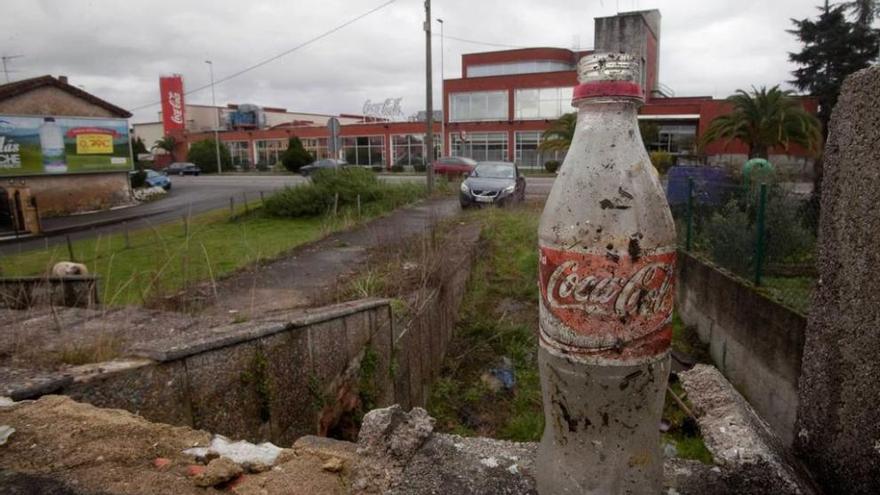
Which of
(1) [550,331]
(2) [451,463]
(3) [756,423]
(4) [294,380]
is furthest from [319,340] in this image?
(3) [756,423]

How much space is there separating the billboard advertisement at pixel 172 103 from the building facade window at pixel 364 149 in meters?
21.9

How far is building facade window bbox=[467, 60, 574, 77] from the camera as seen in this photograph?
47594 millimetres

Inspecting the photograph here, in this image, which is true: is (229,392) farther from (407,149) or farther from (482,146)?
(407,149)

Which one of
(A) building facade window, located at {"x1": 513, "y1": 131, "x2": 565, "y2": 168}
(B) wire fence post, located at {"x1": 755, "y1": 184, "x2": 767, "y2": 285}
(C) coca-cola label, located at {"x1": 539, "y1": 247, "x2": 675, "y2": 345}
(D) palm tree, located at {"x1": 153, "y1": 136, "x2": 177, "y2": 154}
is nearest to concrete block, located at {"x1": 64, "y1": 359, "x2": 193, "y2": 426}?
(C) coca-cola label, located at {"x1": 539, "y1": 247, "x2": 675, "y2": 345}

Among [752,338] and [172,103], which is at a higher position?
[172,103]

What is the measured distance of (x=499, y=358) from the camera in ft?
21.6

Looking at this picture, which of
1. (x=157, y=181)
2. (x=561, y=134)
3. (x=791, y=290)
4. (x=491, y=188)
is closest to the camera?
(x=791, y=290)

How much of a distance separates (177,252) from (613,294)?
8463 mm

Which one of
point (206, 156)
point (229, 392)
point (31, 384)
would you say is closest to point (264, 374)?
point (229, 392)

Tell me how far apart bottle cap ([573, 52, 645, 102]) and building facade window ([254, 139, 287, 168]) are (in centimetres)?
5748

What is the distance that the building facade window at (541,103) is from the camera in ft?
138

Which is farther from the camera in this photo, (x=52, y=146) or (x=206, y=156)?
(x=206, y=156)

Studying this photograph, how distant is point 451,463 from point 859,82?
1.89m

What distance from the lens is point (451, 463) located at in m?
2.09
